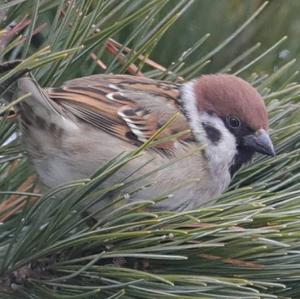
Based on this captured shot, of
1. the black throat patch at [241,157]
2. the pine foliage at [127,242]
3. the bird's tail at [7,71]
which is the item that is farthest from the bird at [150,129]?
the bird's tail at [7,71]

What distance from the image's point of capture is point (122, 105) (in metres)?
1.69

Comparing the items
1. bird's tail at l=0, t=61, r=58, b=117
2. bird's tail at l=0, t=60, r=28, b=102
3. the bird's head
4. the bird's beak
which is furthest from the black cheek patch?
bird's tail at l=0, t=60, r=28, b=102

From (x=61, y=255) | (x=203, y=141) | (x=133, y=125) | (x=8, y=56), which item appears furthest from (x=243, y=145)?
(x=61, y=255)

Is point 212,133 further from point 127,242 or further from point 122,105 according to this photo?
point 127,242

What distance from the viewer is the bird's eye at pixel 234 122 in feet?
5.82

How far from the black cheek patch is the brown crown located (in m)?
0.04

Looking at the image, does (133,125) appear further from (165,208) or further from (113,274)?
(113,274)

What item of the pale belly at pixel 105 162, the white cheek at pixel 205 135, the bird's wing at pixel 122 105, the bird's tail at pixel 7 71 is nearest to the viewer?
the bird's tail at pixel 7 71

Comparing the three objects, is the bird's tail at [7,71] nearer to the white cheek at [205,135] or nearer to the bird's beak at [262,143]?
the bird's beak at [262,143]

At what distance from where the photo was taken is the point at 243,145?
1747 millimetres

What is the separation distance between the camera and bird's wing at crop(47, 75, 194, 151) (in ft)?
5.33

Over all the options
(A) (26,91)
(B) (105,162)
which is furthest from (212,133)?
(A) (26,91)

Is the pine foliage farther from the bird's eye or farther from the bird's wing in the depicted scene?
the bird's eye

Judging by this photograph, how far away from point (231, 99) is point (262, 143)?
23 cm
